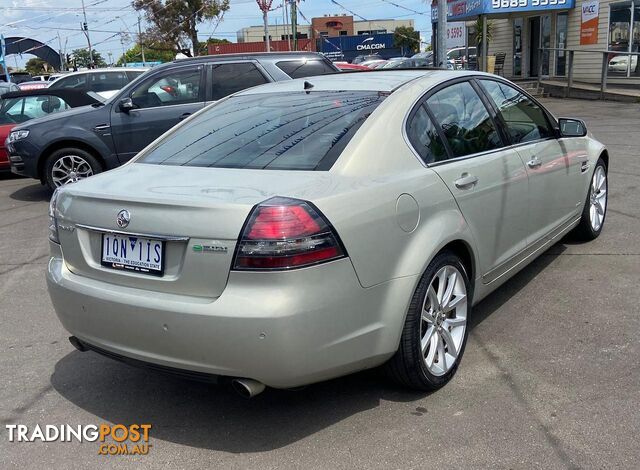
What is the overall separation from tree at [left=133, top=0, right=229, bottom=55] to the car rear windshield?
4626 centimetres

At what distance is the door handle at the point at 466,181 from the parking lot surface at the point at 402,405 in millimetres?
1005

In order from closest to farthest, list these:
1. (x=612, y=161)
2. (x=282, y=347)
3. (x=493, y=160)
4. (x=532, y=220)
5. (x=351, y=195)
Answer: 1. (x=282, y=347)
2. (x=351, y=195)
3. (x=493, y=160)
4. (x=532, y=220)
5. (x=612, y=161)

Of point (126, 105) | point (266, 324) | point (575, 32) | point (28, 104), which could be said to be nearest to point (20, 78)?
point (575, 32)

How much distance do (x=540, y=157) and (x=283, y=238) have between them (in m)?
2.52

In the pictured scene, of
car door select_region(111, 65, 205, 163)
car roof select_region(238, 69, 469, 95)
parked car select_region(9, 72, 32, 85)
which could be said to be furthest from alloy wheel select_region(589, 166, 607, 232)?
parked car select_region(9, 72, 32, 85)

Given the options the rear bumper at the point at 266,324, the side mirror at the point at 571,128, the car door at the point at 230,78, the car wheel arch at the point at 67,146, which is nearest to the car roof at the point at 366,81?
the side mirror at the point at 571,128

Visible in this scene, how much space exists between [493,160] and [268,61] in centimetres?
561

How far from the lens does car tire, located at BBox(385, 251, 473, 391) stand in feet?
10.3

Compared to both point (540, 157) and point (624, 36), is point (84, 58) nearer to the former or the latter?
point (624, 36)

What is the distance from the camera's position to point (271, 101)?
13.2ft

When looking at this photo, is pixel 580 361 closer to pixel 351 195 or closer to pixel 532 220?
pixel 532 220

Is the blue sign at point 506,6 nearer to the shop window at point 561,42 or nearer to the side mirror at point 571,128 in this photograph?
the shop window at point 561,42

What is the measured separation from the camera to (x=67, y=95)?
1077 cm

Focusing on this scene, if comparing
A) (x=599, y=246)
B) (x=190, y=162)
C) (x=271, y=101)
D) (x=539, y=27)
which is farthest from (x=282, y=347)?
(x=539, y=27)
